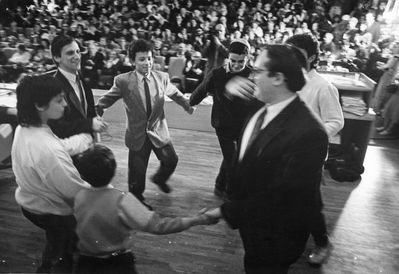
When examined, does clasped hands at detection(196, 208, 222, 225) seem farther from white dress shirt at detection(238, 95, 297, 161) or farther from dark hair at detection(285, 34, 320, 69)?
dark hair at detection(285, 34, 320, 69)

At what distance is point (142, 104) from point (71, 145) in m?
0.77

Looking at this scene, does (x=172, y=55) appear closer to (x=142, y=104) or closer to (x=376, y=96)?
(x=376, y=96)

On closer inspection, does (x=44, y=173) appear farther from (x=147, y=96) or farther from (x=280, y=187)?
(x=147, y=96)

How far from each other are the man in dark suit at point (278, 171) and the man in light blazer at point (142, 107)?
3.84 feet

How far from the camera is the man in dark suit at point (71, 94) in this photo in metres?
2.19

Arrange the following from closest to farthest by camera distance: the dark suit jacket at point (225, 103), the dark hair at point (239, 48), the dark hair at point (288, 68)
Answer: the dark hair at point (288, 68) < the dark hair at point (239, 48) < the dark suit jacket at point (225, 103)

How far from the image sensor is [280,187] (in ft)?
4.36

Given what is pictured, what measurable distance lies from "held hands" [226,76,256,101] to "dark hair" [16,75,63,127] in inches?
52.5

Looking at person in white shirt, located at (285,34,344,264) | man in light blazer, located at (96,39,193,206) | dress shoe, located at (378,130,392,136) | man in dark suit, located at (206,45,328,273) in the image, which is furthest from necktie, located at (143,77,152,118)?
dress shoe, located at (378,130,392,136)

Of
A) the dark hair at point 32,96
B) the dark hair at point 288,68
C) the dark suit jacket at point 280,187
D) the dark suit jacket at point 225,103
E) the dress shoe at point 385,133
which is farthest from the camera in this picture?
the dress shoe at point 385,133

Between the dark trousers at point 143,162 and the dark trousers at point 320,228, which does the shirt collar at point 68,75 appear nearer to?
the dark trousers at point 143,162

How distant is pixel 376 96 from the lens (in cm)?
664

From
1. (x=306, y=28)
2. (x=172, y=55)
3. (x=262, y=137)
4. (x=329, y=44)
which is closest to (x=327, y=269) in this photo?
(x=262, y=137)

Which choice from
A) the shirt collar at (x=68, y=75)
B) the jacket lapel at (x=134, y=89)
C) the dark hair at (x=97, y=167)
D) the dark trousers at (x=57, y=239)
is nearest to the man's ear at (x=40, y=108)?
the dark hair at (x=97, y=167)
